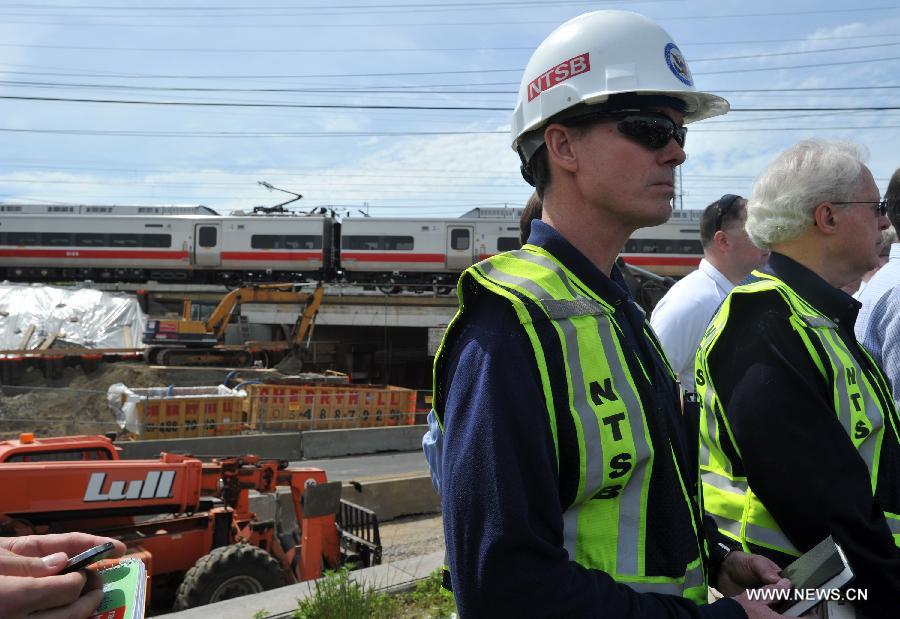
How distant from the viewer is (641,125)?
1864mm

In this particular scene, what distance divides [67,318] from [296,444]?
18250 mm

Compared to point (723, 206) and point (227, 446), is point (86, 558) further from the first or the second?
point (227, 446)

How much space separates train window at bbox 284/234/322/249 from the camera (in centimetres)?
3300

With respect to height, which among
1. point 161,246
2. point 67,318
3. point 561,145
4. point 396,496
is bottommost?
point 396,496

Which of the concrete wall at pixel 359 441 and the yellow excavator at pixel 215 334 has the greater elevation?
the yellow excavator at pixel 215 334

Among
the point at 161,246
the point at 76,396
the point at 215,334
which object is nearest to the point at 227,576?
the point at 76,396

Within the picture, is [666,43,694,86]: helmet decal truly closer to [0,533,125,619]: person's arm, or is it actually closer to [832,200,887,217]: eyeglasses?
[832,200,887,217]: eyeglasses

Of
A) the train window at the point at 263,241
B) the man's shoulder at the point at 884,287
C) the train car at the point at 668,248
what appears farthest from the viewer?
the train window at the point at 263,241

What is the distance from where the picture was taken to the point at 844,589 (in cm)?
187

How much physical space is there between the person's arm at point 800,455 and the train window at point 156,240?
34.5m

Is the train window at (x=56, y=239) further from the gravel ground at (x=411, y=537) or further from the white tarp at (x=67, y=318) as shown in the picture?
the gravel ground at (x=411, y=537)

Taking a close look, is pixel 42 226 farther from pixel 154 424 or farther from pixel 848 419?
pixel 848 419

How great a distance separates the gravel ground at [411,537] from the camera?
10305 millimetres

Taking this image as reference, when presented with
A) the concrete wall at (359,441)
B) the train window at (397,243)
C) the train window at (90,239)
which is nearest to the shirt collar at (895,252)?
the concrete wall at (359,441)
